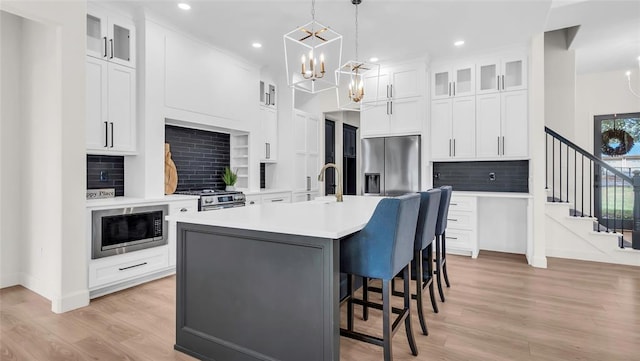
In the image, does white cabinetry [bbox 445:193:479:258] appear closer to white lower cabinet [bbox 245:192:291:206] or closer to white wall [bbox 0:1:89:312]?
white lower cabinet [bbox 245:192:291:206]

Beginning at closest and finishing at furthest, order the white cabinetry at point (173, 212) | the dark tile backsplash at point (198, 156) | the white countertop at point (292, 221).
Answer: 1. the white countertop at point (292, 221)
2. the white cabinetry at point (173, 212)
3. the dark tile backsplash at point (198, 156)

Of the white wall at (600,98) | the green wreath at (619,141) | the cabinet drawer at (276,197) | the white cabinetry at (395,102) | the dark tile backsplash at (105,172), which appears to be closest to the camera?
the dark tile backsplash at (105,172)

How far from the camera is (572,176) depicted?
5523mm

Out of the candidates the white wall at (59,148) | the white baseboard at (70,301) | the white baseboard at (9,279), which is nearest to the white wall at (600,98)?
the white wall at (59,148)

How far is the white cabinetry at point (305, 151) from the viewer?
5934 millimetres

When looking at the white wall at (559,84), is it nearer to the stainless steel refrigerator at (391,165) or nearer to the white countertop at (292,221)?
the stainless steel refrigerator at (391,165)

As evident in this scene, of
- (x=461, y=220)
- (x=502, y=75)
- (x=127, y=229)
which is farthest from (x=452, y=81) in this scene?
(x=127, y=229)

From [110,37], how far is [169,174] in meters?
1.57

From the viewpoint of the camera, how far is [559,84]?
543 cm

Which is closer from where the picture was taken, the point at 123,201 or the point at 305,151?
the point at 123,201

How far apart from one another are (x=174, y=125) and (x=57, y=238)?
203cm

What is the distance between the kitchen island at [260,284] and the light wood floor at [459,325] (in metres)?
0.34

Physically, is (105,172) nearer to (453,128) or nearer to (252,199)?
(252,199)

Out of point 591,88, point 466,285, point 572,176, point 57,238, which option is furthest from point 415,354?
point 591,88
